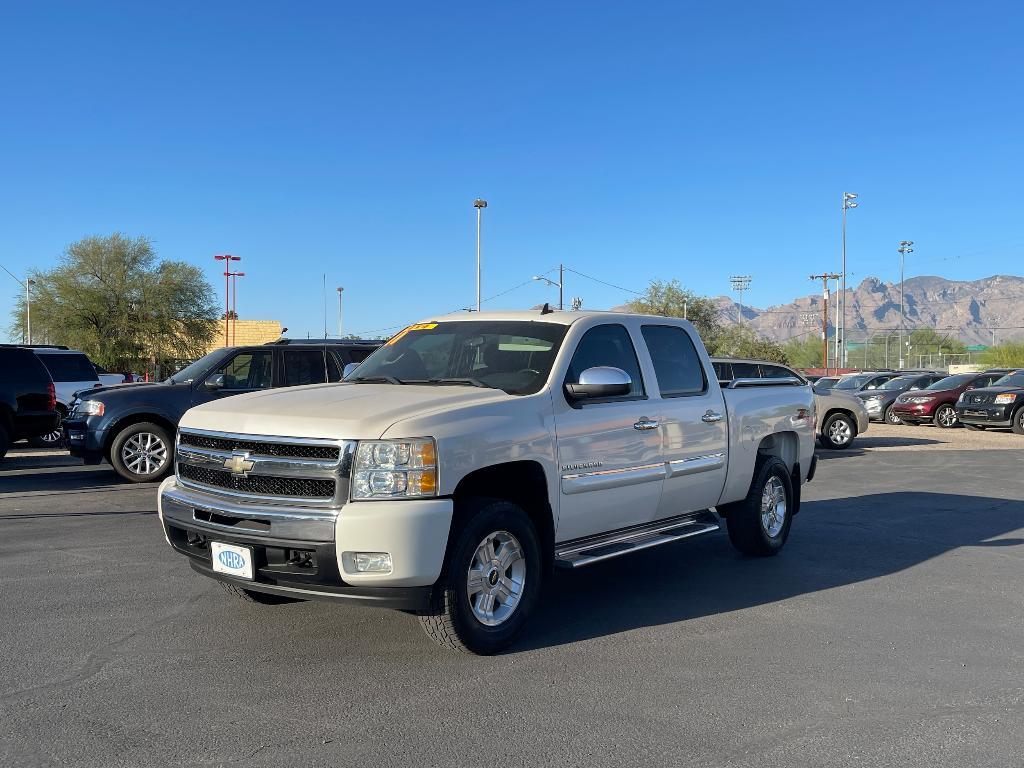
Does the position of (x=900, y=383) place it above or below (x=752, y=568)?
above

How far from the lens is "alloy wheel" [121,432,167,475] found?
11930 millimetres

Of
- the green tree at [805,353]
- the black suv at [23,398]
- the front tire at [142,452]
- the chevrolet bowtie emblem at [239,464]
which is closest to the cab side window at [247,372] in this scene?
the front tire at [142,452]

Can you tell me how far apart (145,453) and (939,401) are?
2089 centimetres

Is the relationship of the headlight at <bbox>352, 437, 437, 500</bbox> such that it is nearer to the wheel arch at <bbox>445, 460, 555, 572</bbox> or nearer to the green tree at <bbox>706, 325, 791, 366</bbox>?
the wheel arch at <bbox>445, 460, 555, 572</bbox>

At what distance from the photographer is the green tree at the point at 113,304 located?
44.8 meters

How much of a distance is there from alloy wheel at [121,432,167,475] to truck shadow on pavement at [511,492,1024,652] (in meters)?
7.08

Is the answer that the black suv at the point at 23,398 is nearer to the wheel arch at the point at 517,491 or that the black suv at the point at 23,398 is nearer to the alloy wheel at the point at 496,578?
the wheel arch at the point at 517,491

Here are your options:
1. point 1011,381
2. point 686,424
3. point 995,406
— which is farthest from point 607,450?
point 1011,381

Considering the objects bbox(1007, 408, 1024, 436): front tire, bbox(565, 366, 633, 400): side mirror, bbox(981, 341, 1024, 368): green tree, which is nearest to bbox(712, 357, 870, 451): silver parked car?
bbox(1007, 408, 1024, 436): front tire

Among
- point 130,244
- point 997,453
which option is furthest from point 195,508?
point 130,244

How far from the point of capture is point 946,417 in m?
24.8

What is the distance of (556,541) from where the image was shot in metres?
5.51

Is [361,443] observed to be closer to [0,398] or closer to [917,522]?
[917,522]

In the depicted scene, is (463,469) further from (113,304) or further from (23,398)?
(113,304)
